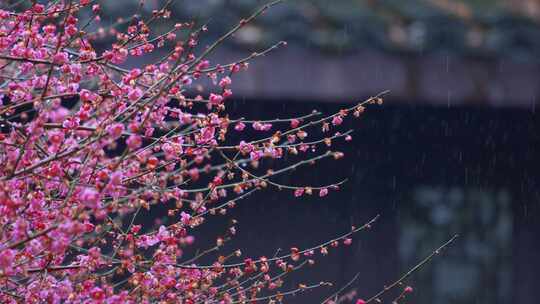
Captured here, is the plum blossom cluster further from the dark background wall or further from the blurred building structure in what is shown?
the dark background wall

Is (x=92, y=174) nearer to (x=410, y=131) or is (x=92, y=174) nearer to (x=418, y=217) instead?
(x=410, y=131)

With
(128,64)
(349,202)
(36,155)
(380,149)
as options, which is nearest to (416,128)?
(380,149)

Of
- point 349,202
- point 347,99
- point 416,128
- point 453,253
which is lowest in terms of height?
point 453,253

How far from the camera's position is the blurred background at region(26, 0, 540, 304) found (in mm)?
4637

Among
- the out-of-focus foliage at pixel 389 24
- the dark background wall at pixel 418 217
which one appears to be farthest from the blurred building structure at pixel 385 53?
the dark background wall at pixel 418 217

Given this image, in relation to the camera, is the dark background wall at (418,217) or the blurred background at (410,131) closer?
the blurred background at (410,131)

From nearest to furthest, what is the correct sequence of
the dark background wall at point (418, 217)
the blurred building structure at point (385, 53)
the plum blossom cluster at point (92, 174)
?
the plum blossom cluster at point (92, 174) → the blurred building structure at point (385, 53) → the dark background wall at point (418, 217)

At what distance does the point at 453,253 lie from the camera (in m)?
6.02

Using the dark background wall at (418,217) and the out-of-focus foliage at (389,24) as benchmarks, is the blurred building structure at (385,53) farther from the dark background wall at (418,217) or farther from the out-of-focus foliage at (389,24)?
the dark background wall at (418,217)

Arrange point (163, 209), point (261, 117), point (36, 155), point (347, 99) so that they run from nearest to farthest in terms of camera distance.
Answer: point (36, 155) < point (347, 99) < point (261, 117) < point (163, 209)

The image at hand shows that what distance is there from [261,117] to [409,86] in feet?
3.60

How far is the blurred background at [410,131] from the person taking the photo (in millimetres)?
4637

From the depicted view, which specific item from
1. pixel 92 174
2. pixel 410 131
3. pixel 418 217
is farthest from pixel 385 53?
pixel 92 174

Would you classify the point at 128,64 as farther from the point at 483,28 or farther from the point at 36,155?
the point at 483,28
